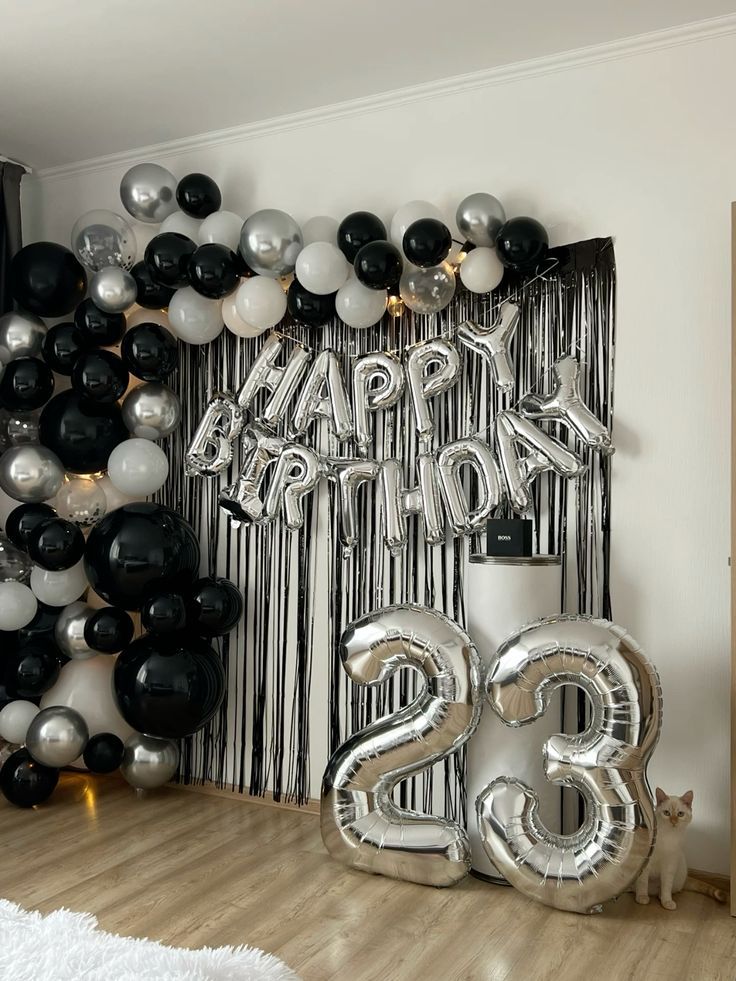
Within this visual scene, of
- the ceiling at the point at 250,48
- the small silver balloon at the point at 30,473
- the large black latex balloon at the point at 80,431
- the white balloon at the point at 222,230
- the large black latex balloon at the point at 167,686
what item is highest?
the ceiling at the point at 250,48

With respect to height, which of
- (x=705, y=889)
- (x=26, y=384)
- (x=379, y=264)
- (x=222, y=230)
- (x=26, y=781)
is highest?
(x=222, y=230)

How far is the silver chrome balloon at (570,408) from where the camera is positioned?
110 inches

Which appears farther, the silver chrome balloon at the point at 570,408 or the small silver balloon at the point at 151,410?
the small silver balloon at the point at 151,410

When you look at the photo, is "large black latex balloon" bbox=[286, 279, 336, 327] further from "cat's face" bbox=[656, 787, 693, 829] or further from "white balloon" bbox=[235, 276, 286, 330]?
"cat's face" bbox=[656, 787, 693, 829]

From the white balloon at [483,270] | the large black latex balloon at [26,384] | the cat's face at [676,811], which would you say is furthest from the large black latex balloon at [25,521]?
the cat's face at [676,811]

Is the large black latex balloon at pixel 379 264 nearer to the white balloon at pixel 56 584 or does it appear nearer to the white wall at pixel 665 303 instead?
the white wall at pixel 665 303

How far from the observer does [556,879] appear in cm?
244

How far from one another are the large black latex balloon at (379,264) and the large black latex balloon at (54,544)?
1.44 metres

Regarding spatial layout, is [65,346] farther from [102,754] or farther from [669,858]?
[669,858]

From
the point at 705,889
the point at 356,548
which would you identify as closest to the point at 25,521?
the point at 356,548

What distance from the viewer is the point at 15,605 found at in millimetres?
3344

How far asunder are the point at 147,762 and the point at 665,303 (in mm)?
2446

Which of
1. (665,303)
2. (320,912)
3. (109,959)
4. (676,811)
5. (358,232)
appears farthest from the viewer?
(358,232)

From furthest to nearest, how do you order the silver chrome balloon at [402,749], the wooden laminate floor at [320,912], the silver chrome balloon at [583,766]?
the silver chrome balloon at [402,749], the silver chrome balloon at [583,766], the wooden laminate floor at [320,912]
